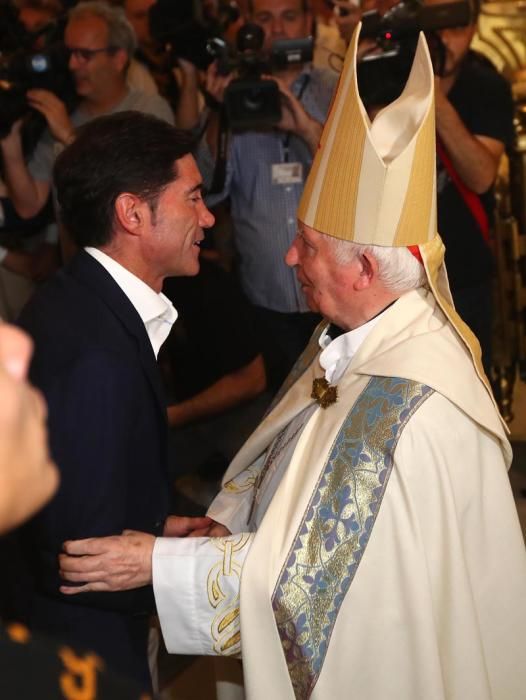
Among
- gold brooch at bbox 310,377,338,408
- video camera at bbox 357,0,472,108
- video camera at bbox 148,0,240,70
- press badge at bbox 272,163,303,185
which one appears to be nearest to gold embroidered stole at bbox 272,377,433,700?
gold brooch at bbox 310,377,338,408

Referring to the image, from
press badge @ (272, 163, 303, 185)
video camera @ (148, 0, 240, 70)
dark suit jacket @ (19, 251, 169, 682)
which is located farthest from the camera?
video camera @ (148, 0, 240, 70)

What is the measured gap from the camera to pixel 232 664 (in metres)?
2.24

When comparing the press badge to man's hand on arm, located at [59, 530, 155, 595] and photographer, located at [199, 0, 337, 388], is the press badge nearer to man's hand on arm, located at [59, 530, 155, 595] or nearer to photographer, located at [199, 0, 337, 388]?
photographer, located at [199, 0, 337, 388]

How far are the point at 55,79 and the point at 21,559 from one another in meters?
2.33

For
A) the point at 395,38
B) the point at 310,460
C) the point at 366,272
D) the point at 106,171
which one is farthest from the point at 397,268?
the point at 395,38

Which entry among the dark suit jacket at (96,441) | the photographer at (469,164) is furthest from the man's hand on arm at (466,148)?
the dark suit jacket at (96,441)

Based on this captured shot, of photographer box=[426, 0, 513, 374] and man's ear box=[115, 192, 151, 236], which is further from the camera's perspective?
photographer box=[426, 0, 513, 374]

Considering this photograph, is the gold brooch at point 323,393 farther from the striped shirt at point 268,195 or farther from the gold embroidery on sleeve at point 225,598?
the striped shirt at point 268,195

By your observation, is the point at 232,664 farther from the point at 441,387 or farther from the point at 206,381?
the point at 206,381

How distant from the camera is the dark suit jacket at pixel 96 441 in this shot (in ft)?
5.97

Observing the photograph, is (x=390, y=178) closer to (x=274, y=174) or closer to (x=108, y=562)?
(x=108, y=562)

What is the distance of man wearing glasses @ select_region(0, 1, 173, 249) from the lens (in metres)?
3.78

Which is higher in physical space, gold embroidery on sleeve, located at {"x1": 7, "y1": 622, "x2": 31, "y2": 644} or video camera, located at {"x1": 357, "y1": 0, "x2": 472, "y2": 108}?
video camera, located at {"x1": 357, "y1": 0, "x2": 472, "y2": 108}

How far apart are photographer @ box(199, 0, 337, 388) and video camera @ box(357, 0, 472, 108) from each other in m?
0.25
